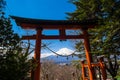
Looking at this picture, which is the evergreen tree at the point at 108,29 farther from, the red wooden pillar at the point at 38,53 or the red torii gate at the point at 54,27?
the red wooden pillar at the point at 38,53

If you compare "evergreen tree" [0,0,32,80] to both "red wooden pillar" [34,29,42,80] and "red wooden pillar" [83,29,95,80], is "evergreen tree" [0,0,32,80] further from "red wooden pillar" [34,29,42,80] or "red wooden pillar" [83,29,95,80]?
"red wooden pillar" [83,29,95,80]

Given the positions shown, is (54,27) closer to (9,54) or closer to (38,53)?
(38,53)

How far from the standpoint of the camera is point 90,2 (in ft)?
42.0

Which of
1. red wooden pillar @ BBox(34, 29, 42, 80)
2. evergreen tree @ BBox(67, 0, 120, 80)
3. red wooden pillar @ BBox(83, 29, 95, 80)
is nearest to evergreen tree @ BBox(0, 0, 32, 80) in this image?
red wooden pillar @ BBox(34, 29, 42, 80)

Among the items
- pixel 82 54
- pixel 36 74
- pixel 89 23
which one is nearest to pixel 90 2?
pixel 89 23

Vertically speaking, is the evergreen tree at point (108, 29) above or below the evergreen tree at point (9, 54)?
above

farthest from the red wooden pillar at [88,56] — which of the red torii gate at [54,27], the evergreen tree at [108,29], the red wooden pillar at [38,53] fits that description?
the red wooden pillar at [38,53]

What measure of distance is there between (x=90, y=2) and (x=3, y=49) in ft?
27.8

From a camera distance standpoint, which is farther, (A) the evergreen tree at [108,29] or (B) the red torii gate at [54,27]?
(A) the evergreen tree at [108,29]

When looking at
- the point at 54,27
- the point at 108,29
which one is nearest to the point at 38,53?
the point at 54,27

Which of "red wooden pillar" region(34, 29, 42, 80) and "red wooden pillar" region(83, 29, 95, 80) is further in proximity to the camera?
"red wooden pillar" region(83, 29, 95, 80)

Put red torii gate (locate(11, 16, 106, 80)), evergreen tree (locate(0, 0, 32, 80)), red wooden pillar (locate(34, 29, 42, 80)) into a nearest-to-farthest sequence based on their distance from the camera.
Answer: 1. evergreen tree (locate(0, 0, 32, 80))
2. red wooden pillar (locate(34, 29, 42, 80))
3. red torii gate (locate(11, 16, 106, 80))

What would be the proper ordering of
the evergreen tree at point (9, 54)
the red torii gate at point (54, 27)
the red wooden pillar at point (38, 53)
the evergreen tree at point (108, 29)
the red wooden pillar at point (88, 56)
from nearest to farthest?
the evergreen tree at point (9, 54) → the red wooden pillar at point (38, 53) → the red torii gate at point (54, 27) → the red wooden pillar at point (88, 56) → the evergreen tree at point (108, 29)

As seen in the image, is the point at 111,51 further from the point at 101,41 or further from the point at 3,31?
the point at 3,31
